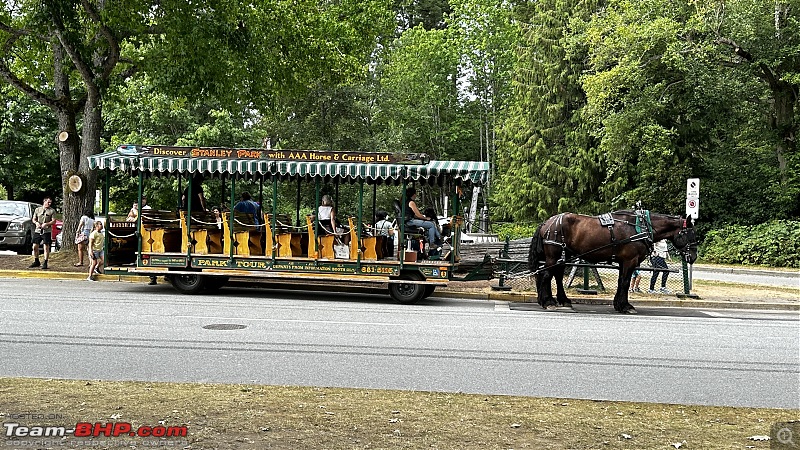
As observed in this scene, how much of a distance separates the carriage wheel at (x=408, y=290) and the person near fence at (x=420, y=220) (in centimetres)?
86

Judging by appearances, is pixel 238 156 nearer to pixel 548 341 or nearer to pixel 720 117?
pixel 548 341

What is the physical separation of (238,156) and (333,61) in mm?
7885

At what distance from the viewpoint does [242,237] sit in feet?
52.3

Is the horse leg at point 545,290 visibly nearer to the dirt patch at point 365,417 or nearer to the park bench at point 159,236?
the park bench at point 159,236

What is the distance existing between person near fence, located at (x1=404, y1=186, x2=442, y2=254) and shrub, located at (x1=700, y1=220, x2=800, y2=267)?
61.8 feet

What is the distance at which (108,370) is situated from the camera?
8000 mm

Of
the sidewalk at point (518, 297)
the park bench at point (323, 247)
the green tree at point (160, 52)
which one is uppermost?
the green tree at point (160, 52)

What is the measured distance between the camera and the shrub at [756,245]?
29.3m

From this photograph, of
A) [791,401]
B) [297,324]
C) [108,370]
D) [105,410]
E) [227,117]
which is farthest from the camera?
[227,117]

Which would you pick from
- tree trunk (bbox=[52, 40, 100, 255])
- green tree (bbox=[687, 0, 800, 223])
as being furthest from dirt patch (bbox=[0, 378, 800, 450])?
green tree (bbox=[687, 0, 800, 223])

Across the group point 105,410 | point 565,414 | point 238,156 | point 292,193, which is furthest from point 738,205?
point 105,410

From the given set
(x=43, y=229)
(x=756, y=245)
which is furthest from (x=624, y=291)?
(x=756, y=245)

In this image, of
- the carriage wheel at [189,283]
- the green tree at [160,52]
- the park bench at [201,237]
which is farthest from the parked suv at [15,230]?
the park bench at [201,237]

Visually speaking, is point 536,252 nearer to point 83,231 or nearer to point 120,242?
point 120,242
